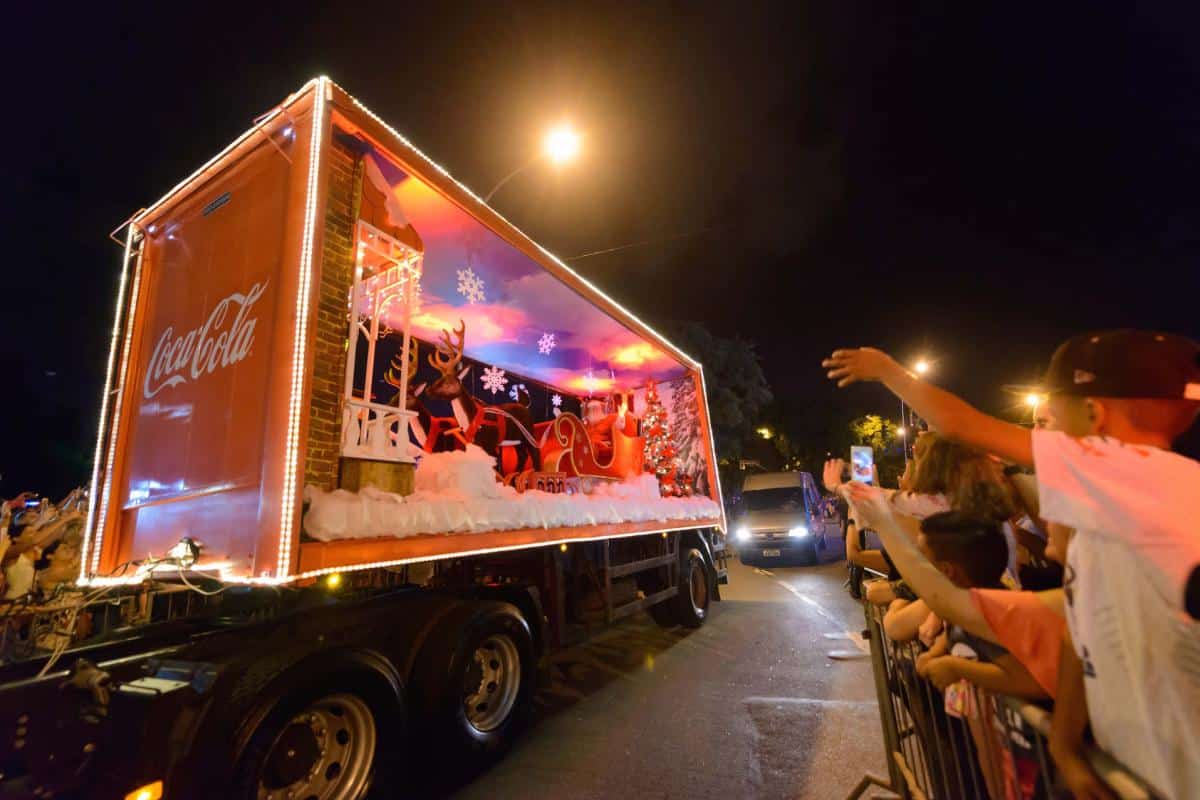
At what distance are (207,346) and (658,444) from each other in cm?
668

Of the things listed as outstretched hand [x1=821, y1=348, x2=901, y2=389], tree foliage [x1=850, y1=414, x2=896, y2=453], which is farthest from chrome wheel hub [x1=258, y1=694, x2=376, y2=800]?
tree foliage [x1=850, y1=414, x2=896, y2=453]

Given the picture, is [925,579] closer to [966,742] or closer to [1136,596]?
[1136,596]

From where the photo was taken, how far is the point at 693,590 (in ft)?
24.7

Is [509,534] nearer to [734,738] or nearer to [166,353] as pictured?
[734,738]

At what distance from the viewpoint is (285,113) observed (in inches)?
134

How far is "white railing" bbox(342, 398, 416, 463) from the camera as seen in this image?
3.39 meters

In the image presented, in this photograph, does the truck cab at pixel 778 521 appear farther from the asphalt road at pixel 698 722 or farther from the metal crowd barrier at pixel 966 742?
the metal crowd barrier at pixel 966 742

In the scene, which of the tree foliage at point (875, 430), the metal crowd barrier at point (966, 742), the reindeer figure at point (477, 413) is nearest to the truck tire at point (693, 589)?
the reindeer figure at point (477, 413)

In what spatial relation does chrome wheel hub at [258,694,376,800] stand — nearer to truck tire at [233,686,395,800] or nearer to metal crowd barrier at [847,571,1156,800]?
truck tire at [233,686,395,800]

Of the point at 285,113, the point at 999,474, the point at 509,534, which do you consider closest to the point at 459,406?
the point at 509,534

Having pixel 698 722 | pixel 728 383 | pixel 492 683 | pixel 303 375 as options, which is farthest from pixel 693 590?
pixel 728 383

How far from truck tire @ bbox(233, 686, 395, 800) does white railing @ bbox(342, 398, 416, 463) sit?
4.52 ft

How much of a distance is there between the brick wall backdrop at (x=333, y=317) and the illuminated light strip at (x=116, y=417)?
217 centimetres

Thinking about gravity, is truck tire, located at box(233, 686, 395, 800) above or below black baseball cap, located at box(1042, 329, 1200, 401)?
below
